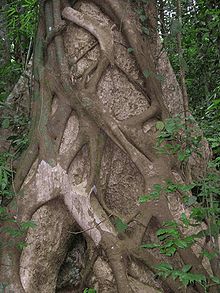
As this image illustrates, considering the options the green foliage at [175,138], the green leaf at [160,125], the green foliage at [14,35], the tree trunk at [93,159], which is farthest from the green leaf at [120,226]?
the green foliage at [14,35]

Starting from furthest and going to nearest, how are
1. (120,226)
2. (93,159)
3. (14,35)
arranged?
(14,35)
(93,159)
(120,226)

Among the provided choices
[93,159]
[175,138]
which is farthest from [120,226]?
[175,138]

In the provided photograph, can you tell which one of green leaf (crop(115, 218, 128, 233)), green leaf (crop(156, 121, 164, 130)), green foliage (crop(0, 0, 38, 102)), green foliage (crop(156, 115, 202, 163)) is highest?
green foliage (crop(0, 0, 38, 102))

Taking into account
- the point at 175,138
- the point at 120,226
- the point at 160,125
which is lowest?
the point at 120,226

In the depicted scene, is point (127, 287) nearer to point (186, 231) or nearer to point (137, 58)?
point (186, 231)

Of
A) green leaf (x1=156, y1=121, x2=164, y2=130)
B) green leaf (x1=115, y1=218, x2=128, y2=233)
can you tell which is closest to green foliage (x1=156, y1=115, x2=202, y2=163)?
green leaf (x1=156, y1=121, x2=164, y2=130)

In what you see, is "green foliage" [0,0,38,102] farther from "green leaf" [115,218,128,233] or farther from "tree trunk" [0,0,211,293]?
"green leaf" [115,218,128,233]

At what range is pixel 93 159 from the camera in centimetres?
274

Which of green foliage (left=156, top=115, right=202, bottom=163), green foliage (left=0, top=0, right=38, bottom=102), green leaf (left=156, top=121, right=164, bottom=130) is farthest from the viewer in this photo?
green foliage (left=0, top=0, right=38, bottom=102)

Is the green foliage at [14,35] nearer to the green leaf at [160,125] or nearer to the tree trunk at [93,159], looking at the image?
the tree trunk at [93,159]

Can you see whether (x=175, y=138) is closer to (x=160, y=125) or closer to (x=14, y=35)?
(x=160, y=125)

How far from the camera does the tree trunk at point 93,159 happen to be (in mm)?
2551

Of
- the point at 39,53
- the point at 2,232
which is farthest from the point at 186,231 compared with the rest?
the point at 39,53

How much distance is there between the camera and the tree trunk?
255cm
